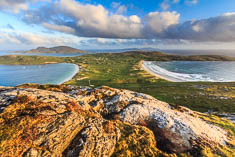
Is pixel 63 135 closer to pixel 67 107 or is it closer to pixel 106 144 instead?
pixel 67 107

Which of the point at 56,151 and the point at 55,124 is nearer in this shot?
the point at 56,151

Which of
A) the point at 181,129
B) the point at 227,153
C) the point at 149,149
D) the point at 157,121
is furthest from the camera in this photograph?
the point at 157,121

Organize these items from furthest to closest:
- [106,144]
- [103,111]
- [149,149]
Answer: [103,111] < [149,149] < [106,144]

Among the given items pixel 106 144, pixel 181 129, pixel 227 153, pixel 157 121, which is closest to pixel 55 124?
pixel 106 144

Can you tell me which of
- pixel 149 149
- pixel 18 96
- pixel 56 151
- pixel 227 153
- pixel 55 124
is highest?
pixel 18 96

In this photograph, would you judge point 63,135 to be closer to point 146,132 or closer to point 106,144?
point 106,144

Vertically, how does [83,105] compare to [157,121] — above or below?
above

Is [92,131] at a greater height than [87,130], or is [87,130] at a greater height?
[87,130]
